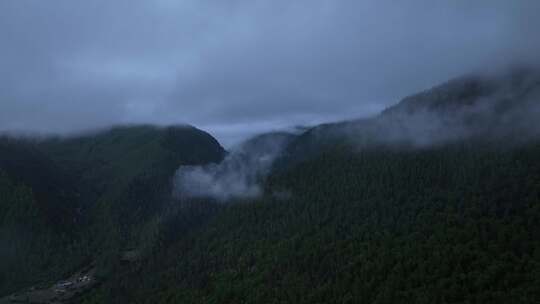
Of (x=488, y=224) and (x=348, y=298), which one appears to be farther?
(x=488, y=224)

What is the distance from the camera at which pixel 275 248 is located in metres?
179

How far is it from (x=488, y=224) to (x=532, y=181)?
26773 mm

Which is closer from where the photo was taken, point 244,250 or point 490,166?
point 490,166

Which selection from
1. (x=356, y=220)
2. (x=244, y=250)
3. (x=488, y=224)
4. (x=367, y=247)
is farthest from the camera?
(x=244, y=250)

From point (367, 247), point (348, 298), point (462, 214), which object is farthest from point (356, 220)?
point (348, 298)

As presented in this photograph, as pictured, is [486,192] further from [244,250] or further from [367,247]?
[244,250]

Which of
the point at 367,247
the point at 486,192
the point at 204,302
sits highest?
the point at 486,192

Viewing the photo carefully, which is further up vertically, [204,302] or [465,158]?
[465,158]

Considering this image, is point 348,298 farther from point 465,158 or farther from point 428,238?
point 465,158

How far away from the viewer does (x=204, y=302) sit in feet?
511

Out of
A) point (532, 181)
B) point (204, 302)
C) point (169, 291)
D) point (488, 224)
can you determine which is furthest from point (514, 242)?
point (169, 291)

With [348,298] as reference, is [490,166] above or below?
above

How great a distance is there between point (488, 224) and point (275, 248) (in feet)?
246

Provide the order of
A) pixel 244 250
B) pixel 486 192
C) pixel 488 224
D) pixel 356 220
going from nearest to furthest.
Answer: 1. pixel 488 224
2. pixel 486 192
3. pixel 356 220
4. pixel 244 250
